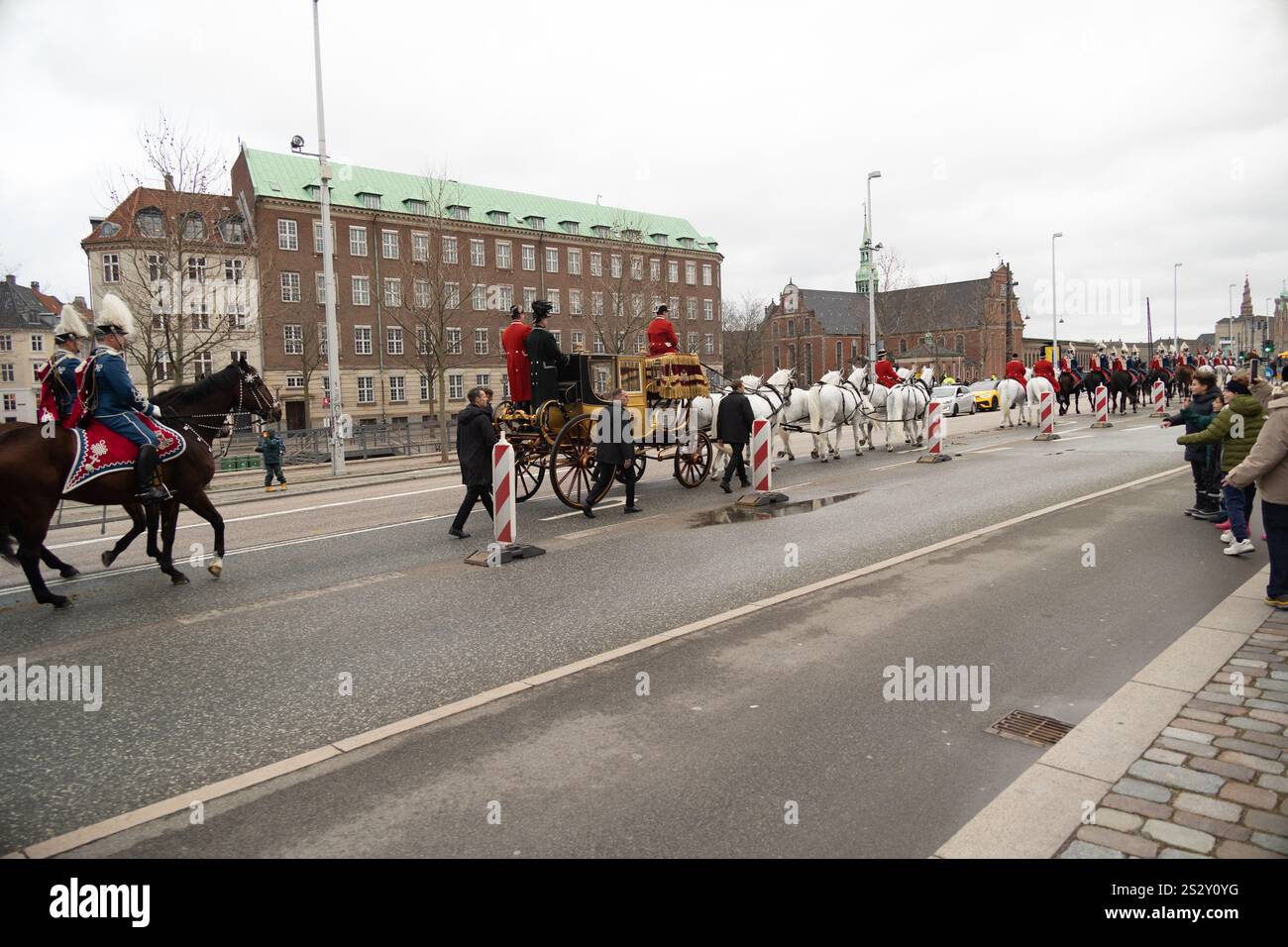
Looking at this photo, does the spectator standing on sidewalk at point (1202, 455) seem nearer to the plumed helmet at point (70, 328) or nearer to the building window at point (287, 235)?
the plumed helmet at point (70, 328)

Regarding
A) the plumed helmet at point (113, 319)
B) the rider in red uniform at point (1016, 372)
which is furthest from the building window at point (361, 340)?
the plumed helmet at point (113, 319)

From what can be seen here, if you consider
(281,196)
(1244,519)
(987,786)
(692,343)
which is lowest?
(987,786)

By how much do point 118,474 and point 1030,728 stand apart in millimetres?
8584

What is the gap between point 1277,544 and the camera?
6.83m

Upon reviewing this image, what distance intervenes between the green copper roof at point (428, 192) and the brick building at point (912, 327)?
26621 millimetres

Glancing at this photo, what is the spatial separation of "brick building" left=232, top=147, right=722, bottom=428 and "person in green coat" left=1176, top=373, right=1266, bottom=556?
38.5 m

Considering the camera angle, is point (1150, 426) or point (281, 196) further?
point (281, 196)

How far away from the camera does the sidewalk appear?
11.4 feet

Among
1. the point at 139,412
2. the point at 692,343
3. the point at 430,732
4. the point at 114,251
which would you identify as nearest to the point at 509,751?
the point at 430,732

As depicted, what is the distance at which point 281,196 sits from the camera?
182ft

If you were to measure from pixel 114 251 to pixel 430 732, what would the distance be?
5205cm

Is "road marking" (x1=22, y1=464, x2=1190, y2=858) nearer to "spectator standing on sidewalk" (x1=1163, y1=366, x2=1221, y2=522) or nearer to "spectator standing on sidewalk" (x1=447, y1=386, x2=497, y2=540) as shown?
"spectator standing on sidewalk" (x1=447, y1=386, x2=497, y2=540)

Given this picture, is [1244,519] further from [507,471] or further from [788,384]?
[788,384]
